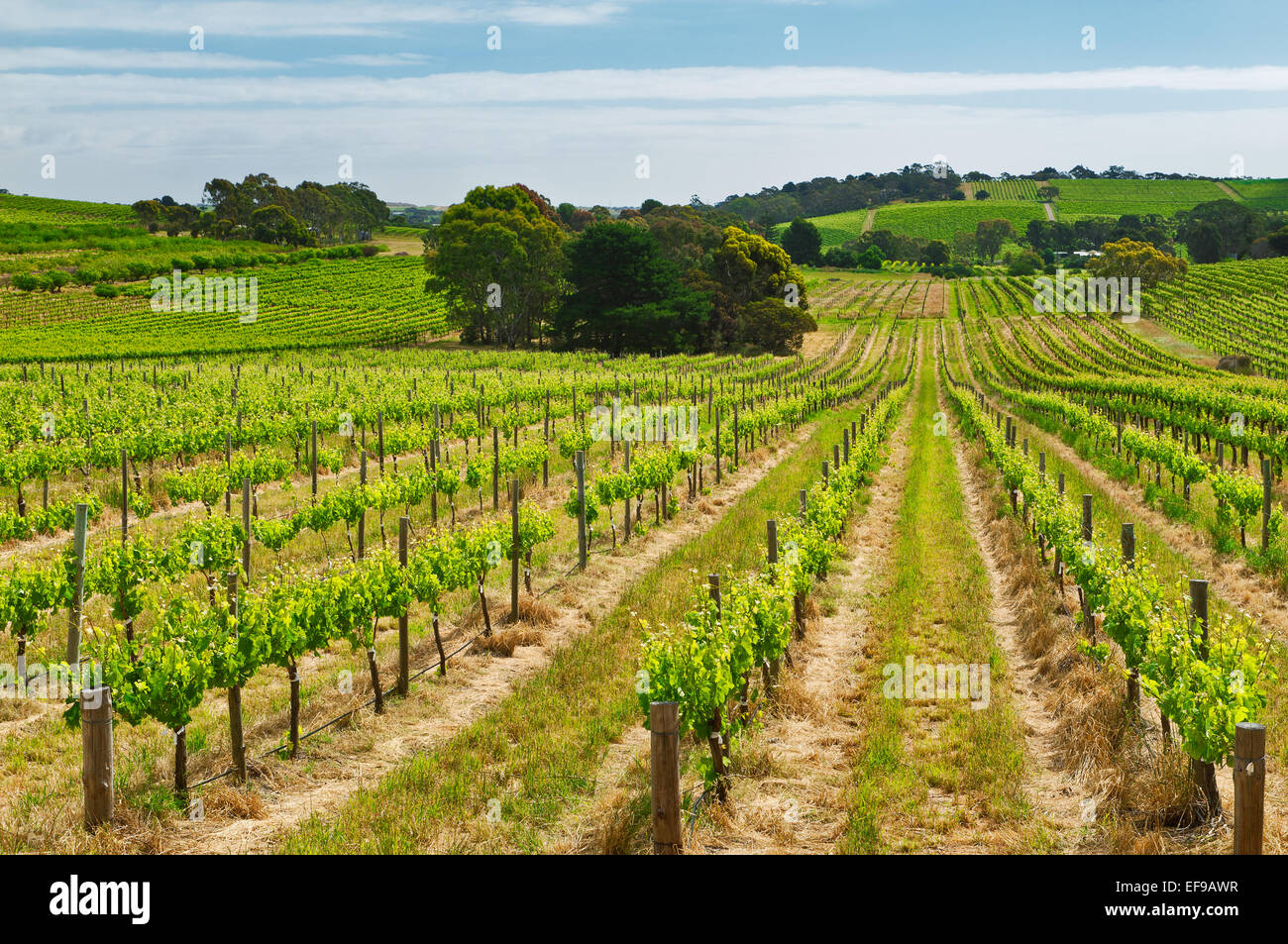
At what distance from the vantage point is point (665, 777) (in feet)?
20.3

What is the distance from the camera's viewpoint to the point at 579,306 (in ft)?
230

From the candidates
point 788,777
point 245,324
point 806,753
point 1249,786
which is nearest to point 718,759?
point 788,777

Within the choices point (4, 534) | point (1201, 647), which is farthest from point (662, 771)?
point (4, 534)

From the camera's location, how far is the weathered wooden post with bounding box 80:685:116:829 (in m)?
6.54

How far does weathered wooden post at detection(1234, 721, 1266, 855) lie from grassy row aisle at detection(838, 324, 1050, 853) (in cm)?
140

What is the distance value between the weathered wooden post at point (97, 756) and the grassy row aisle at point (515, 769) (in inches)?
48.0

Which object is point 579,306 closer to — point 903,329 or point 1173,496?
point 903,329

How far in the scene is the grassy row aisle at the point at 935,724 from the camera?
23.1 feet

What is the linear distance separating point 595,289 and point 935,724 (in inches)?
2509

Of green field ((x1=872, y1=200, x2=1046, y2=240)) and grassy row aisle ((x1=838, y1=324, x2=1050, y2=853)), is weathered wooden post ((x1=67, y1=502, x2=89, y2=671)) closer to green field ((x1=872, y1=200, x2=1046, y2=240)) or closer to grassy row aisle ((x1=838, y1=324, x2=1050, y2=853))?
grassy row aisle ((x1=838, y1=324, x2=1050, y2=853))

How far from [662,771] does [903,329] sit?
288 ft

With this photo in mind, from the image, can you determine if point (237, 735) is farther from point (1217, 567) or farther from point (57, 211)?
point (57, 211)

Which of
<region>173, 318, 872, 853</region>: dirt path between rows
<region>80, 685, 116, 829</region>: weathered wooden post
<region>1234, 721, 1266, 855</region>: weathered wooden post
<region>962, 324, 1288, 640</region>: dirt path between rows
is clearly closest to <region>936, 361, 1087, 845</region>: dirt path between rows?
<region>1234, 721, 1266, 855</region>: weathered wooden post

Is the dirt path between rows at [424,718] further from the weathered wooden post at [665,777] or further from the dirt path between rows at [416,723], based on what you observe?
the weathered wooden post at [665,777]
